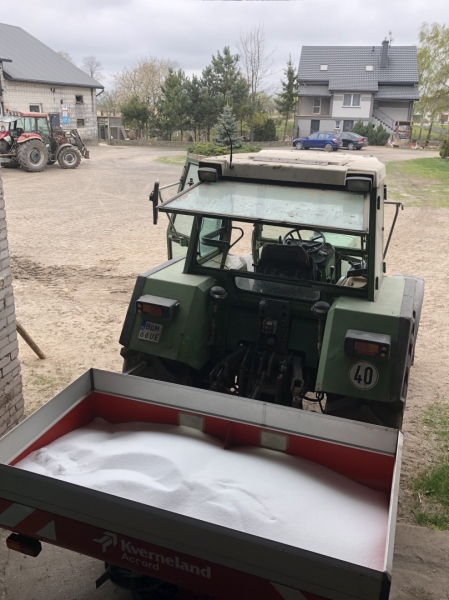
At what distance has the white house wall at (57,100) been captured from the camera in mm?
26922

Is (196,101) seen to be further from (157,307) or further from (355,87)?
(157,307)

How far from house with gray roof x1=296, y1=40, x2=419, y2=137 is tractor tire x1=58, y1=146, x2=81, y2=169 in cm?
2226

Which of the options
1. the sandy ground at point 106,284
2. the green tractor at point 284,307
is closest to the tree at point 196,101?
the sandy ground at point 106,284

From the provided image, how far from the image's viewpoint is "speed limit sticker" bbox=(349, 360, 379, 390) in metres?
2.91

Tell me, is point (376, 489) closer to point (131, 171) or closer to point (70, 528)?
point (70, 528)

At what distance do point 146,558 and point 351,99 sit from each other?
40.7 meters

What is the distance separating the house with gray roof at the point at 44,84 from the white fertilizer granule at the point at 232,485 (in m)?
27.4

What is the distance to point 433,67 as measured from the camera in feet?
128

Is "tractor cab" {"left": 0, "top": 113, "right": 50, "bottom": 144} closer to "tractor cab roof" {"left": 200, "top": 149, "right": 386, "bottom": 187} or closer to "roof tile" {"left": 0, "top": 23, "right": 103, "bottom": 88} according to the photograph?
"roof tile" {"left": 0, "top": 23, "right": 103, "bottom": 88}

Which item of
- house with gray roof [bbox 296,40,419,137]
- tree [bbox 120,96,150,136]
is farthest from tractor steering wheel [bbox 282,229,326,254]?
house with gray roof [bbox 296,40,419,137]

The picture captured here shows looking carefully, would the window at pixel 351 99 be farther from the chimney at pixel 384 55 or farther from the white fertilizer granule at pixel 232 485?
the white fertilizer granule at pixel 232 485

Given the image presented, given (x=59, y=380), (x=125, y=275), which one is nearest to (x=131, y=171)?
(x=125, y=275)

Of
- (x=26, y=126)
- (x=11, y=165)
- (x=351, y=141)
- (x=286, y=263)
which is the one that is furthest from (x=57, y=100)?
(x=286, y=263)

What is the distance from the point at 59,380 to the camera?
4.82 m
